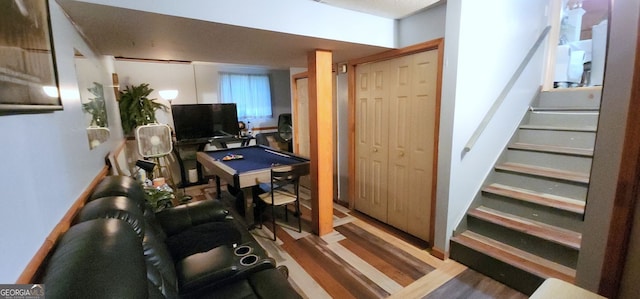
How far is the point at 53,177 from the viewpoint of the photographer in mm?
1168

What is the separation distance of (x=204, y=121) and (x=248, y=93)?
1487 millimetres

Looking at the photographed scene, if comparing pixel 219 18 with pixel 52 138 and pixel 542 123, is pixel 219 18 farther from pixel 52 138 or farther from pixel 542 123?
pixel 542 123

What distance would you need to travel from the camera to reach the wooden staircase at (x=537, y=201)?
2027mm

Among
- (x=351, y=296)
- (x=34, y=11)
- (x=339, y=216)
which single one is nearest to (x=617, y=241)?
(x=351, y=296)

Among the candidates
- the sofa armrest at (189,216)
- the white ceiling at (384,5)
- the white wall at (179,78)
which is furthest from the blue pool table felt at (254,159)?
the white ceiling at (384,5)

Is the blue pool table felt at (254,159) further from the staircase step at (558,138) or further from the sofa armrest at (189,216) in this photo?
the staircase step at (558,138)

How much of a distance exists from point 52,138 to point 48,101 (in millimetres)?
178

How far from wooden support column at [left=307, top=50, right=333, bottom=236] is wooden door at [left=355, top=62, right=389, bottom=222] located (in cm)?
60

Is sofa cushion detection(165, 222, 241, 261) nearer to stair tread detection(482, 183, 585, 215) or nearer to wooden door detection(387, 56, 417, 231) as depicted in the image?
wooden door detection(387, 56, 417, 231)

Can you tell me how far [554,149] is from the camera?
99.7 inches

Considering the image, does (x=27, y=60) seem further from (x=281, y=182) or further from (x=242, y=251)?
(x=281, y=182)

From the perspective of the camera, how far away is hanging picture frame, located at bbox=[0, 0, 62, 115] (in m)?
0.79

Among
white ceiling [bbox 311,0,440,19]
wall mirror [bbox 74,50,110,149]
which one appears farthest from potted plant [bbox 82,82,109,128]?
white ceiling [bbox 311,0,440,19]

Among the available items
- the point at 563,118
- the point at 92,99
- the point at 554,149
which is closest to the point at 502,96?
the point at 554,149
